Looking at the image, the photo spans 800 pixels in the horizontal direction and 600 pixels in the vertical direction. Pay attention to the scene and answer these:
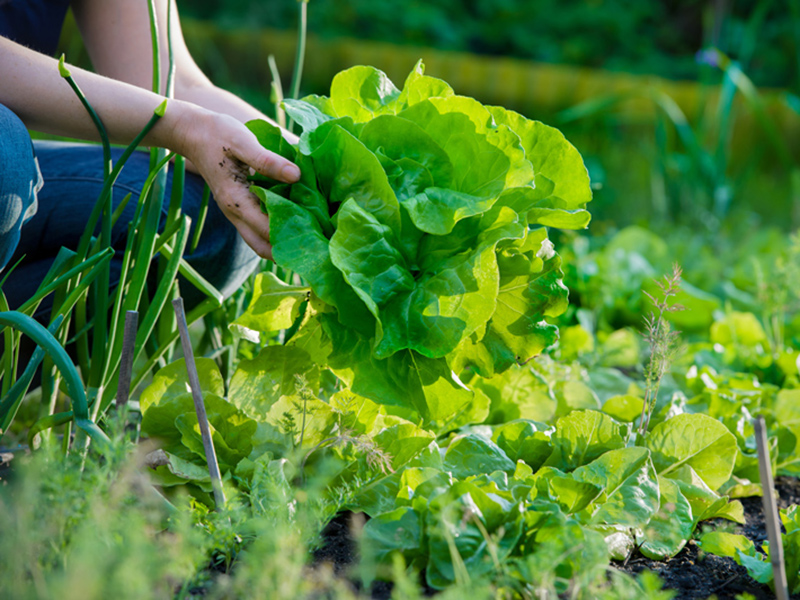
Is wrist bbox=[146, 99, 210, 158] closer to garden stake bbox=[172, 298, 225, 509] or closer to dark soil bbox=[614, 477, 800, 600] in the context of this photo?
garden stake bbox=[172, 298, 225, 509]

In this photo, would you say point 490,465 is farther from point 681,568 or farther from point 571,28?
point 571,28

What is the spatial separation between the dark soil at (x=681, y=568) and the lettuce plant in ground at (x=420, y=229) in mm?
178

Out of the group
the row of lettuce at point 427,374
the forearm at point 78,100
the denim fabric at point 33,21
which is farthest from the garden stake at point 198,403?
the denim fabric at point 33,21

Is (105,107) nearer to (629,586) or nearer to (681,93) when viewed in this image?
(629,586)

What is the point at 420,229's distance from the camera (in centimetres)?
77

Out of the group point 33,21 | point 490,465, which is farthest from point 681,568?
point 33,21

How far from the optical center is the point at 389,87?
90 centimetres

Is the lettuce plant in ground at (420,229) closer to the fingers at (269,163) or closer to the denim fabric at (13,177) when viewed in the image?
the fingers at (269,163)

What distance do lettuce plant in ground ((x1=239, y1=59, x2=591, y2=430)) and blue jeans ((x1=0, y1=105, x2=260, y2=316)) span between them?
329mm

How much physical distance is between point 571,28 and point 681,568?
15.8ft

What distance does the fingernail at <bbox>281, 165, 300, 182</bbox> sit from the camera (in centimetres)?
78

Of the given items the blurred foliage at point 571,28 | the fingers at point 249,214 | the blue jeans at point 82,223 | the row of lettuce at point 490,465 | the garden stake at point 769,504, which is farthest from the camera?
the blurred foliage at point 571,28

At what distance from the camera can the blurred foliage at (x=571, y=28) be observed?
470 cm

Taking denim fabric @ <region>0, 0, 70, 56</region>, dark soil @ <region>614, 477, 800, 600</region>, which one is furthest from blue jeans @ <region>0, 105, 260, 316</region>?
dark soil @ <region>614, 477, 800, 600</region>
